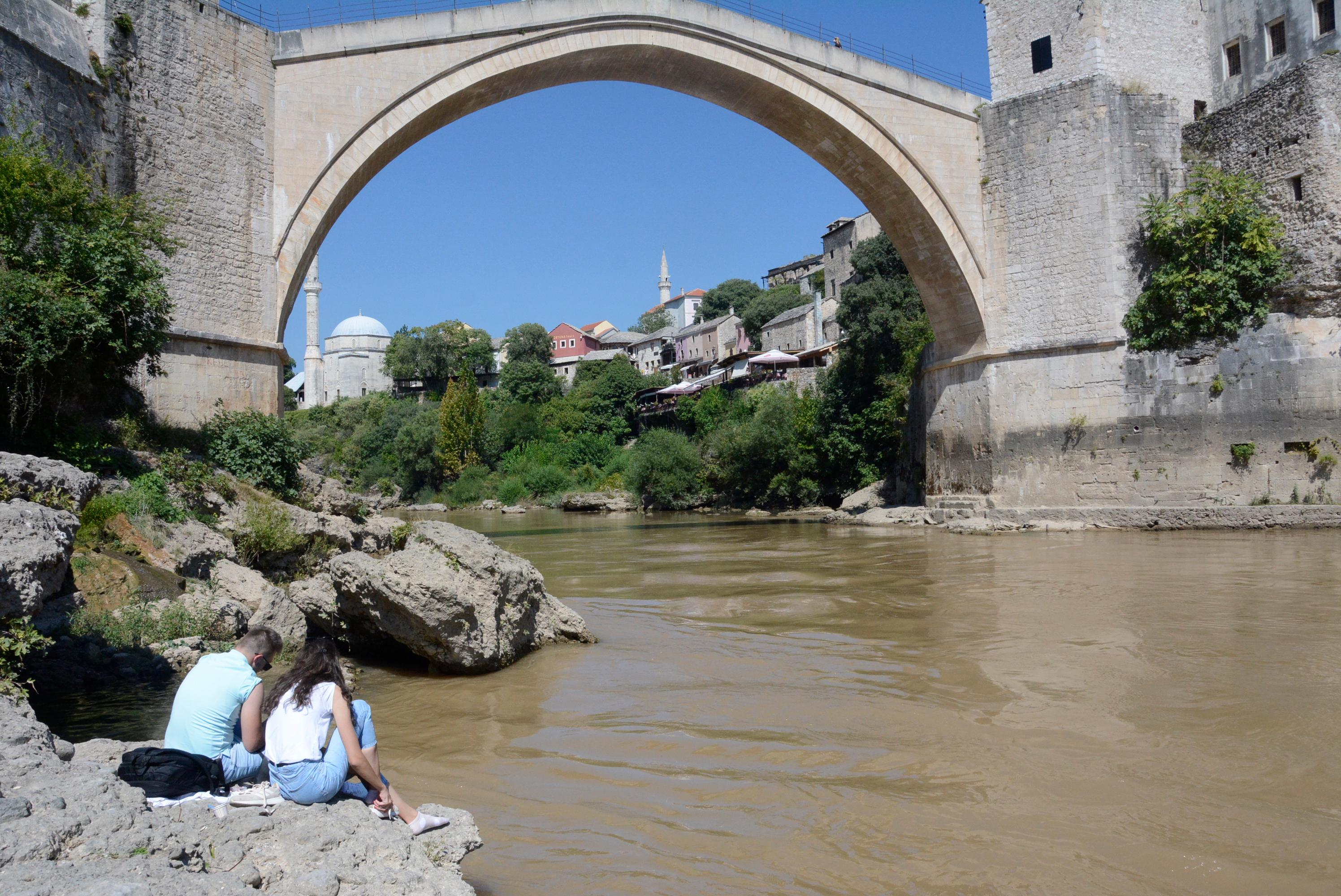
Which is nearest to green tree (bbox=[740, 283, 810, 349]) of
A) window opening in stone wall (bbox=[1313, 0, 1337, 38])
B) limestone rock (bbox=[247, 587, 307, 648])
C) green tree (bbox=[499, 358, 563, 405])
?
green tree (bbox=[499, 358, 563, 405])

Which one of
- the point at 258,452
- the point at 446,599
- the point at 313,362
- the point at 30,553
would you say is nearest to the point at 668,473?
the point at 258,452

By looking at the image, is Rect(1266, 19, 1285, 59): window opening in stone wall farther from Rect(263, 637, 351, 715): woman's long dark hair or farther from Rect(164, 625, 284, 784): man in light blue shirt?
Rect(164, 625, 284, 784): man in light blue shirt

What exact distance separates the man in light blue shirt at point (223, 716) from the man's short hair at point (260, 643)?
0.13ft

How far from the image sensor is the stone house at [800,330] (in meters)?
38.5

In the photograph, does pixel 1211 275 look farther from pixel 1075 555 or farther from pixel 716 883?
pixel 716 883

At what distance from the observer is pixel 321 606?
5984mm

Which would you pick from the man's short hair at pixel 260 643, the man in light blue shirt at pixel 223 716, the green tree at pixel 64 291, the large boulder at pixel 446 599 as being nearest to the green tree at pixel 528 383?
the green tree at pixel 64 291

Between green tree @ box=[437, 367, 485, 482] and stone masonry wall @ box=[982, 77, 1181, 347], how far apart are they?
2579 centimetres

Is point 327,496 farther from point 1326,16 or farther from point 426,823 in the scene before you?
point 1326,16

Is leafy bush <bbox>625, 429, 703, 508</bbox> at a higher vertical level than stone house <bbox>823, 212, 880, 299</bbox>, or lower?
lower

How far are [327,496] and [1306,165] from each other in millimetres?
13399

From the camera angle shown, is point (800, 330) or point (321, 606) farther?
point (800, 330)

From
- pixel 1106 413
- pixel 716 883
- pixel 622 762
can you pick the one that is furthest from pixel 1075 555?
pixel 716 883

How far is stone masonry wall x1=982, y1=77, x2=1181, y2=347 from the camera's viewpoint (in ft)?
45.6
